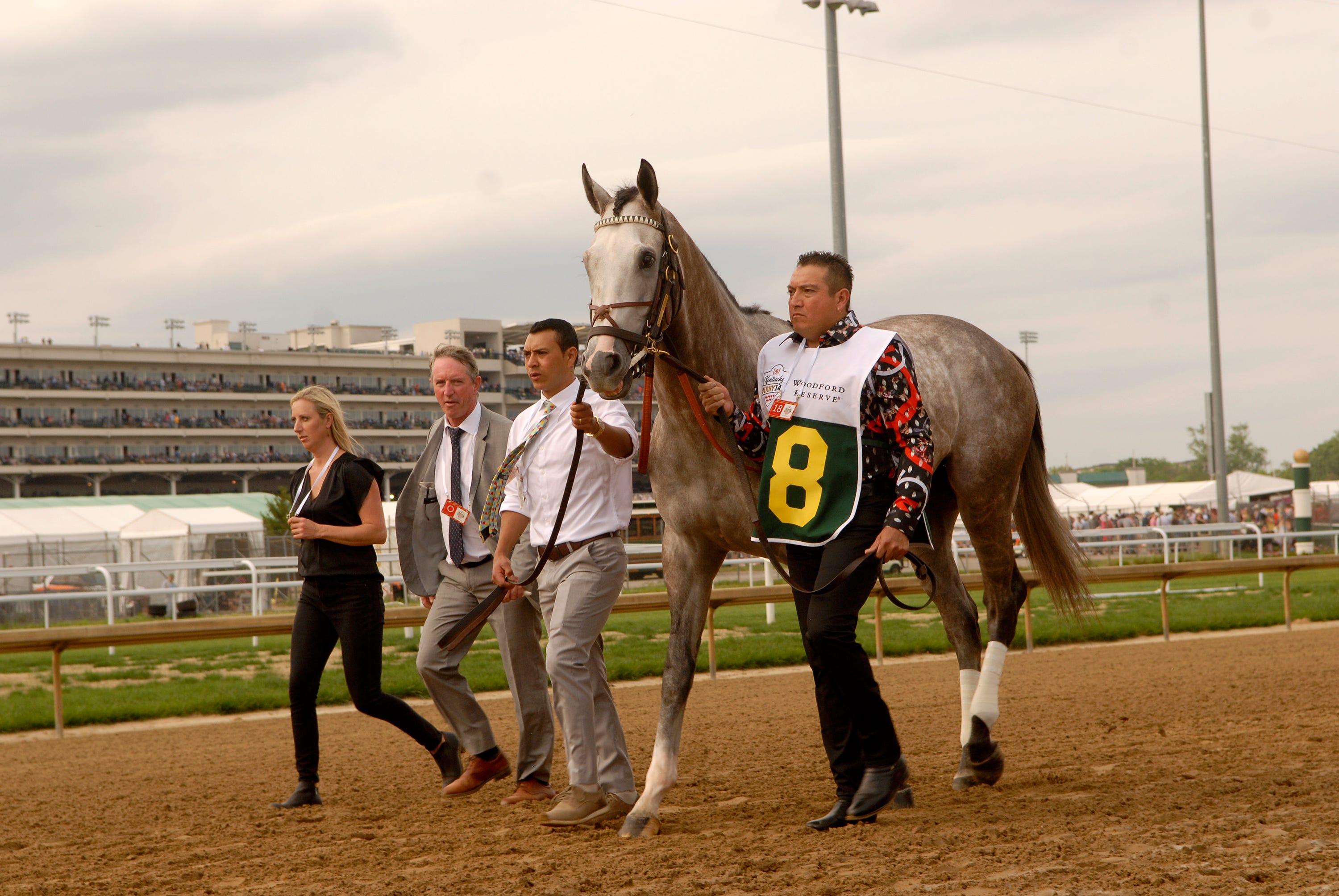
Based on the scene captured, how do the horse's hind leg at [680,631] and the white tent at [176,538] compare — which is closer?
the horse's hind leg at [680,631]

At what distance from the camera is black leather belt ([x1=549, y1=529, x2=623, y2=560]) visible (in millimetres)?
4578

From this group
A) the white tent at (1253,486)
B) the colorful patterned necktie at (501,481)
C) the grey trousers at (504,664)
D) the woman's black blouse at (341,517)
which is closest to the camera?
the colorful patterned necktie at (501,481)

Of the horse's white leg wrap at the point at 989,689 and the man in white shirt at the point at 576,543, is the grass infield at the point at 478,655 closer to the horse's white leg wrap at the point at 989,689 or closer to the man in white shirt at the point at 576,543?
the horse's white leg wrap at the point at 989,689

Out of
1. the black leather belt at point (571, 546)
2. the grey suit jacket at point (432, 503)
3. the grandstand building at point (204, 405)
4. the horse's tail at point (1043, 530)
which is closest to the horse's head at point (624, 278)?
the black leather belt at point (571, 546)

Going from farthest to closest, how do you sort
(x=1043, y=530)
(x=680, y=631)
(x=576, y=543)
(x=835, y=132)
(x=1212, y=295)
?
1. (x=1212, y=295)
2. (x=835, y=132)
3. (x=1043, y=530)
4. (x=576, y=543)
5. (x=680, y=631)

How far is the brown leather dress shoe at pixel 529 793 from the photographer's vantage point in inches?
199

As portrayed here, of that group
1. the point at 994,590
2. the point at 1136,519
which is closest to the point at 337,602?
the point at 994,590

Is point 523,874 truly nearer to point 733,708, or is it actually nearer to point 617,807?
point 617,807

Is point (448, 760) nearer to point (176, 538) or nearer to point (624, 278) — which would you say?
point (624, 278)

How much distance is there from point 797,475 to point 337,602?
7.05 ft

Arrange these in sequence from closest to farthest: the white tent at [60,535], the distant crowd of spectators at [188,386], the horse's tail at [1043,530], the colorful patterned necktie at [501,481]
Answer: the colorful patterned necktie at [501,481] → the horse's tail at [1043,530] → the white tent at [60,535] → the distant crowd of spectators at [188,386]

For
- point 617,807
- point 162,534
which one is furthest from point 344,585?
point 162,534

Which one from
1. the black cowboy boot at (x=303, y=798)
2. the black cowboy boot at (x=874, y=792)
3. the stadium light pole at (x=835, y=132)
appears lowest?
the black cowboy boot at (x=303, y=798)

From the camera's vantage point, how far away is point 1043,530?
618cm
